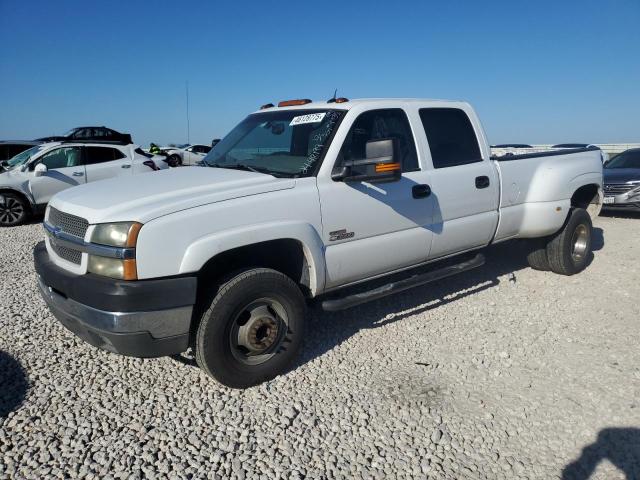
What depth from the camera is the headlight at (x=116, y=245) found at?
2707 mm

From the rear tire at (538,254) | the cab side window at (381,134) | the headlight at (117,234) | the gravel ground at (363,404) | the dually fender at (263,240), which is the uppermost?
the cab side window at (381,134)

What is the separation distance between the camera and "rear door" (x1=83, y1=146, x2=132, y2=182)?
1037 cm

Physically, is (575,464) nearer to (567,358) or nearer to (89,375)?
(567,358)

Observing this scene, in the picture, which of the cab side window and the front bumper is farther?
the cab side window

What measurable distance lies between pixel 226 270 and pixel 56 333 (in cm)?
192

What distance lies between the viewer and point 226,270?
3305mm

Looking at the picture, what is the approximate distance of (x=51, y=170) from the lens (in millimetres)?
10000

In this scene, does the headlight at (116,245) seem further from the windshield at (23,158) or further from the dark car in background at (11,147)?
the dark car in background at (11,147)

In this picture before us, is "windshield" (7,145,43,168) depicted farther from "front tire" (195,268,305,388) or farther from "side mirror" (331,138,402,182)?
"side mirror" (331,138,402,182)

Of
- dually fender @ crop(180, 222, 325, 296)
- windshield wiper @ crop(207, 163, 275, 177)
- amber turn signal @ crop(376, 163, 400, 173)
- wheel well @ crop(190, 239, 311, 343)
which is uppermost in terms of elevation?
amber turn signal @ crop(376, 163, 400, 173)

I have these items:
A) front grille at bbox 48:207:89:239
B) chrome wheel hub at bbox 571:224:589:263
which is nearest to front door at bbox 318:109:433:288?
front grille at bbox 48:207:89:239

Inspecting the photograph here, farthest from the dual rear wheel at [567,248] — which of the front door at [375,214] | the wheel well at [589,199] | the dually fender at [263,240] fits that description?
the dually fender at [263,240]

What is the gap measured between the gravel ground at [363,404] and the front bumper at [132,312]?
1.63 feet

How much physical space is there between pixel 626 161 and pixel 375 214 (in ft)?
35.2
